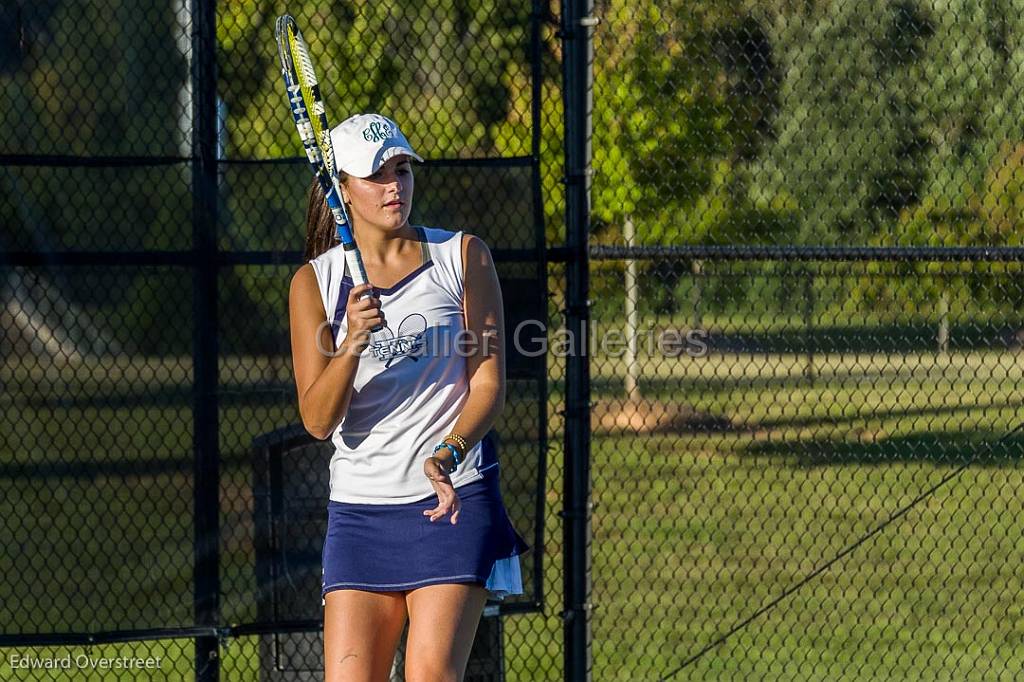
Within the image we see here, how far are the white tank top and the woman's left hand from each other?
8 centimetres

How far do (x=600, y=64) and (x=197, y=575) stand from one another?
7378 mm

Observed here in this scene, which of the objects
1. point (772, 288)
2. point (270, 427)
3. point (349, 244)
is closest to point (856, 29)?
point (772, 288)

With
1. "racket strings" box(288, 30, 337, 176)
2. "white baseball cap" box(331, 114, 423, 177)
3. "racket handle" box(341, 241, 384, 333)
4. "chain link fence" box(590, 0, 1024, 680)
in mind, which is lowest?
"chain link fence" box(590, 0, 1024, 680)

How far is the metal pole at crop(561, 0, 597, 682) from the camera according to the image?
14.6 feet

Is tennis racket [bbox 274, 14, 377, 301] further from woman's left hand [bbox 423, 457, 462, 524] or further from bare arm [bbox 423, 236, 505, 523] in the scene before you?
woman's left hand [bbox 423, 457, 462, 524]

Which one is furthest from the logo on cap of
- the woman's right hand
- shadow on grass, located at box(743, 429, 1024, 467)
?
shadow on grass, located at box(743, 429, 1024, 467)

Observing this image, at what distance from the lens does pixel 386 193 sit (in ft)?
10.4

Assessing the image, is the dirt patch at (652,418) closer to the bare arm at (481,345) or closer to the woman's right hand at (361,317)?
the bare arm at (481,345)

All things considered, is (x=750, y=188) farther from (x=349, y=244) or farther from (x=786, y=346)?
(x=349, y=244)

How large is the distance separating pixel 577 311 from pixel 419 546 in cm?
158

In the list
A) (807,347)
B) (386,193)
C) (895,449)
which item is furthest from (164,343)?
(807,347)

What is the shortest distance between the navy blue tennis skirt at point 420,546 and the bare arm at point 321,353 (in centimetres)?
25

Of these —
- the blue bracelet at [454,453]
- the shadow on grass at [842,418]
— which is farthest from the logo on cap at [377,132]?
the shadow on grass at [842,418]

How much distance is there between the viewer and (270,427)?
449 centimetres
